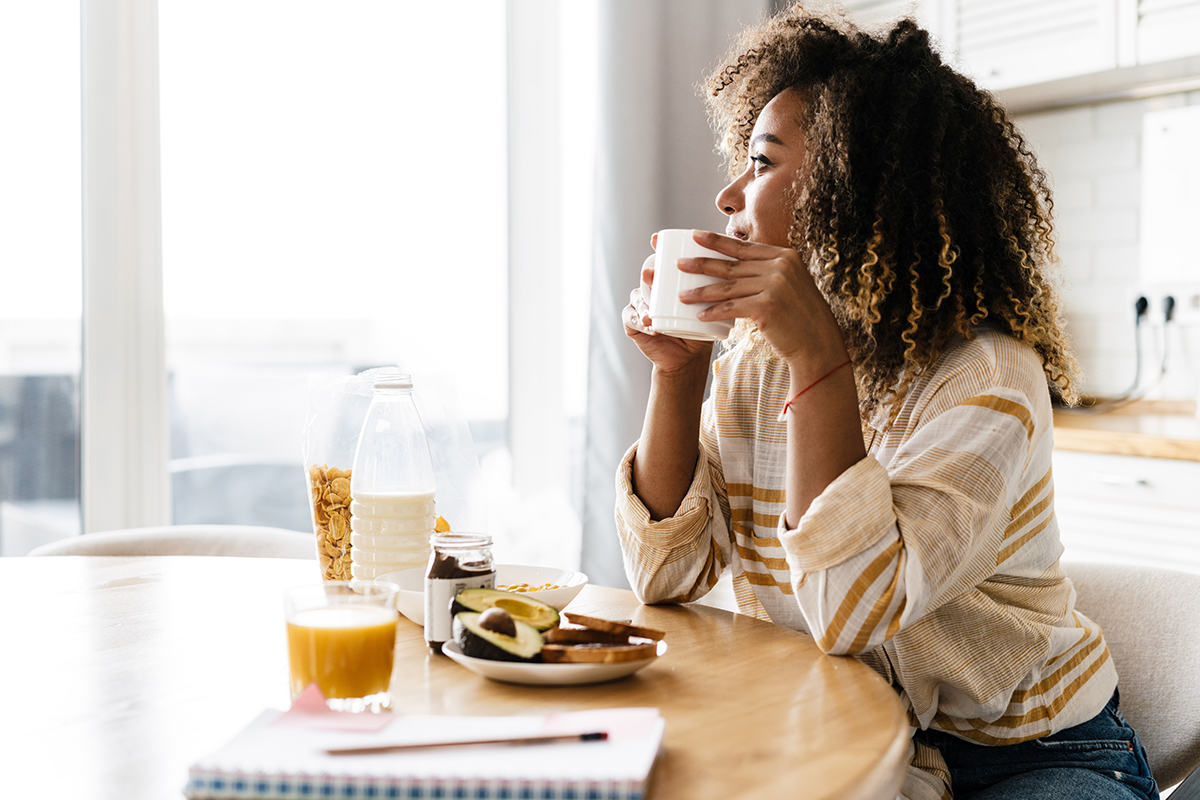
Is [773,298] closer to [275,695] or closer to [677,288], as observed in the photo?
[677,288]

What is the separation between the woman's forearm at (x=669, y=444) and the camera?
110cm

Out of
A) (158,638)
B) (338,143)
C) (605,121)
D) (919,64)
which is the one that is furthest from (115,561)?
(605,121)

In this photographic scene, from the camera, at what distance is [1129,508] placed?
84.7 inches

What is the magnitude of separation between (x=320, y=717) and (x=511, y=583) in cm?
42

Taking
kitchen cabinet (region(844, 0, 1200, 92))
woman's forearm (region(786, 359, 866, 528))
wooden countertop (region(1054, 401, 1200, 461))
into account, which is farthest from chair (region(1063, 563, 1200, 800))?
kitchen cabinet (region(844, 0, 1200, 92))

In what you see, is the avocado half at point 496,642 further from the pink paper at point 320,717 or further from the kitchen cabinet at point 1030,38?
the kitchen cabinet at point 1030,38

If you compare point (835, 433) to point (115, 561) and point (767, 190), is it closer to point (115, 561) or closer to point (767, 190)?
point (767, 190)

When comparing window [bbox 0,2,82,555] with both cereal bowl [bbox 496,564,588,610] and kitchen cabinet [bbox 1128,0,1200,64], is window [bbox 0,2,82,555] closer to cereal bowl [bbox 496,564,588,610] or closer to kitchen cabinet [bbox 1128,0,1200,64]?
cereal bowl [bbox 496,564,588,610]

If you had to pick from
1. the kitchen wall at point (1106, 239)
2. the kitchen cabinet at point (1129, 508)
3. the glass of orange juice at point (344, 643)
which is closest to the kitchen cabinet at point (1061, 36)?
the kitchen wall at point (1106, 239)

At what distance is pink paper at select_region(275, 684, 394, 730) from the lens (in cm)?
61

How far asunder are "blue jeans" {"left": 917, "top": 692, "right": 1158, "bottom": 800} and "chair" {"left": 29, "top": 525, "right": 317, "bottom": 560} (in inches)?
38.5

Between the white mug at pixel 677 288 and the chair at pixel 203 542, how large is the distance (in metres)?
0.83

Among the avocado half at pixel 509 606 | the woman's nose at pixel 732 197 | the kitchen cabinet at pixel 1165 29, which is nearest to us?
the avocado half at pixel 509 606

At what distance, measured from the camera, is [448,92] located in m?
2.50
